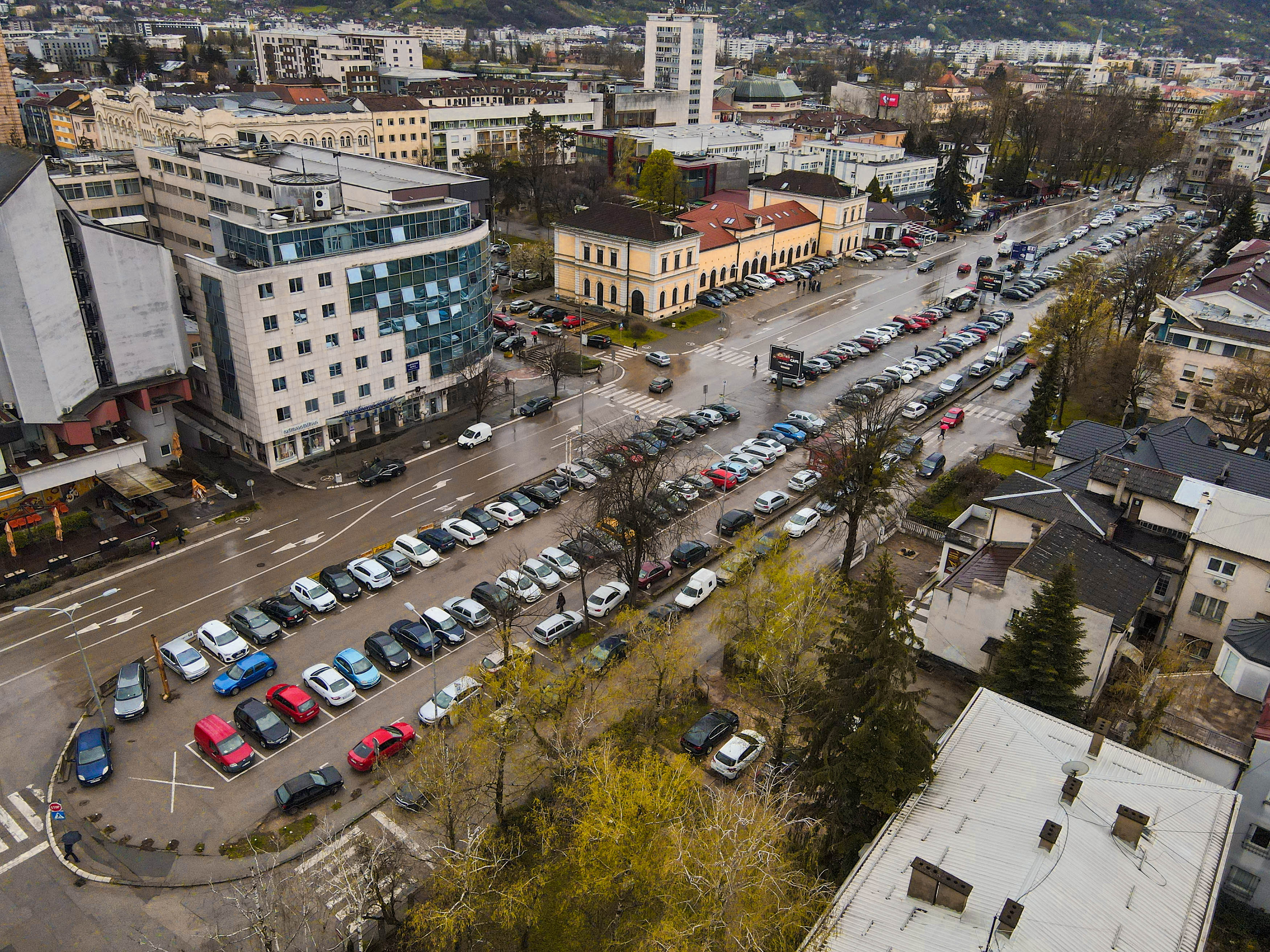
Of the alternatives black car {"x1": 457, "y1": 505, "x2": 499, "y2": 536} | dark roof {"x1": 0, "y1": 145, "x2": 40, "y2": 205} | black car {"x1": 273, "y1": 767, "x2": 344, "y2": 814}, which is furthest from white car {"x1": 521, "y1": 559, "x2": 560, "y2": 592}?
dark roof {"x1": 0, "y1": 145, "x2": 40, "y2": 205}

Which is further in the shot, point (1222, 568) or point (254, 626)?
point (254, 626)

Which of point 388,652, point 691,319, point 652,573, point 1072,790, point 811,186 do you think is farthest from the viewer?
point 811,186

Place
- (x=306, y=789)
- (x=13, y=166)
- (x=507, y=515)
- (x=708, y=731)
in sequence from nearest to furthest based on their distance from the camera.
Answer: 1. (x=306, y=789)
2. (x=708, y=731)
3. (x=13, y=166)
4. (x=507, y=515)

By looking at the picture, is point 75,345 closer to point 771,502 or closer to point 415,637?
point 415,637

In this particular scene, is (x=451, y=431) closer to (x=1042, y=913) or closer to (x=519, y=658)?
(x=519, y=658)

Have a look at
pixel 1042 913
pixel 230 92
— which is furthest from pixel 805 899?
pixel 230 92

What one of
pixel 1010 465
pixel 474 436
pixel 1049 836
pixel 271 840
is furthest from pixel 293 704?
pixel 1010 465
